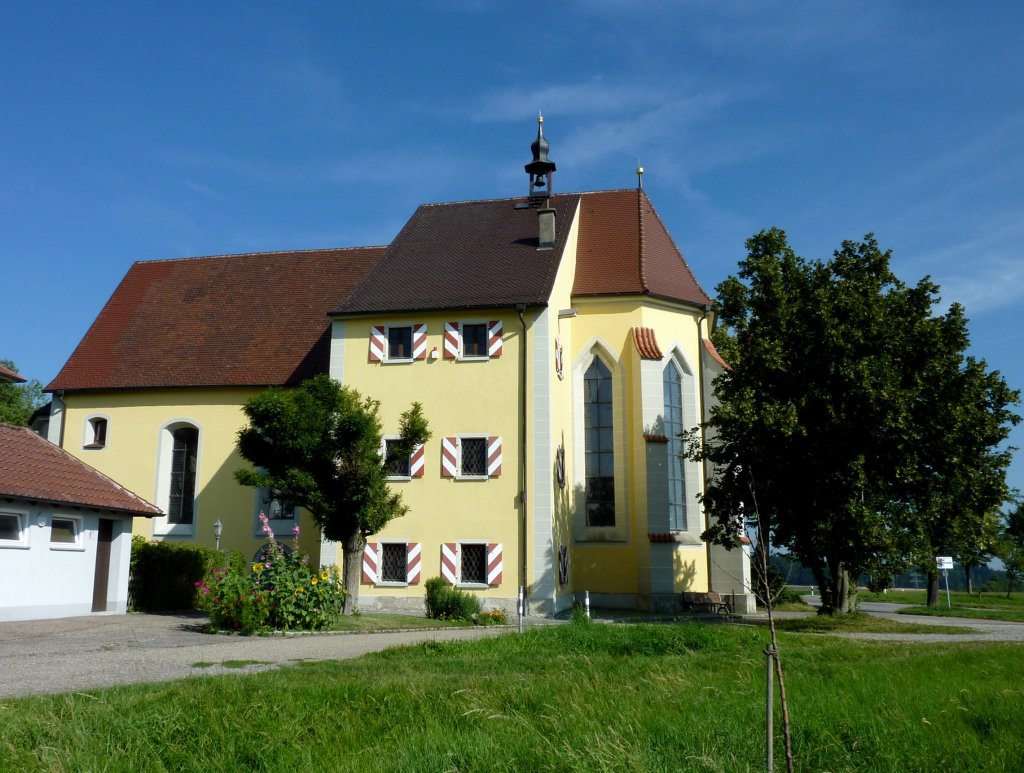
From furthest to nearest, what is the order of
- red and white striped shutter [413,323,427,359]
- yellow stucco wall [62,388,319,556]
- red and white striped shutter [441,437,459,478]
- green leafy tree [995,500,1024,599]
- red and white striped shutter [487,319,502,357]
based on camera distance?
1. green leafy tree [995,500,1024,599]
2. yellow stucco wall [62,388,319,556]
3. red and white striped shutter [413,323,427,359]
4. red and white striped shutter [487,319,502,357]
5. red and white striped shutter [441,437,459,478]

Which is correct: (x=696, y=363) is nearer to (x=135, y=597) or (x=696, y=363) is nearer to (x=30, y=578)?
(x=135, y=597)

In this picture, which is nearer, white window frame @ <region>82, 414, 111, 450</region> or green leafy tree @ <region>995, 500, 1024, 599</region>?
white window frame @ <region>82, 414, 111, 450</region>

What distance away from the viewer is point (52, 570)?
18.5m

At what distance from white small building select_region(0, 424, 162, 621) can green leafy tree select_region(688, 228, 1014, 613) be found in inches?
556

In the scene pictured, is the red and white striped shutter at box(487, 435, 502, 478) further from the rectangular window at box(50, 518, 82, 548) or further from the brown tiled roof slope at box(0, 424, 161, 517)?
the rectangular window at box(50, 518, 82, 548)

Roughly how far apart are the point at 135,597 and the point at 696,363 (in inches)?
667

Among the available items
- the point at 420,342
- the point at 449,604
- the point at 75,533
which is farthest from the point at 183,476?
the point at 449,604

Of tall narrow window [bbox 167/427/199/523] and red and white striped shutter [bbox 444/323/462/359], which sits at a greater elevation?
red and white striped shutter [bbox 444/323/462/359]

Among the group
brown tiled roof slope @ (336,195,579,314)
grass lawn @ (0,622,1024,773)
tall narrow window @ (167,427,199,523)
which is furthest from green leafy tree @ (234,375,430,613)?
tall narrow window @ (167,427,199,523)

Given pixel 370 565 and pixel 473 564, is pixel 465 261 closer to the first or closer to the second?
pixel 473 564

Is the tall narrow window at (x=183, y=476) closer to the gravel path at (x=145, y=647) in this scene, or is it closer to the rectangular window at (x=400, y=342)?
the gravel path at (x=145, y=647)

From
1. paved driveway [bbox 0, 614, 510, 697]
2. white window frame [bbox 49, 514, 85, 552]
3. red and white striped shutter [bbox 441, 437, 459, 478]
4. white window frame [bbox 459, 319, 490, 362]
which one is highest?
white window frame [bbox 459, 319, 490, 362]

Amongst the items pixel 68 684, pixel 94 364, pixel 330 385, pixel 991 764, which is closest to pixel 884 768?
pixel 991 764

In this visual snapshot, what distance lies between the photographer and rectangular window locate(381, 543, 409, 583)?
2239cm
